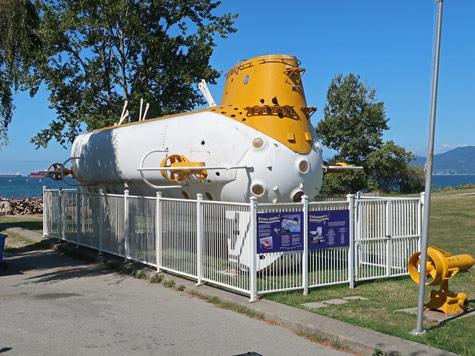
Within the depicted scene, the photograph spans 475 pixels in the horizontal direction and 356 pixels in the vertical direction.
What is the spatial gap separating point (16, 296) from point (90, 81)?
1947cm

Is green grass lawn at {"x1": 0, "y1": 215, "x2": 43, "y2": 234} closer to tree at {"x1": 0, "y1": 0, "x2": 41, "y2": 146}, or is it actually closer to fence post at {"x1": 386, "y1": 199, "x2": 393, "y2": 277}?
tree at {"x1": 0, "y1": 0, "x2": 41, "y2": 146}

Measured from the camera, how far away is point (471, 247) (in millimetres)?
16000

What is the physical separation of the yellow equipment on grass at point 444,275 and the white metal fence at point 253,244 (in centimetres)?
213

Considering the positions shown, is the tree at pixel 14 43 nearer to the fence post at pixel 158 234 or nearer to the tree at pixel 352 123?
the fence post at pixel 158 234

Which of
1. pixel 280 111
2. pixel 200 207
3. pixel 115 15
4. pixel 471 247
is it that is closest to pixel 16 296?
pixel 200 207

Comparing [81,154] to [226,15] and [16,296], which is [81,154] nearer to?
[16,296]

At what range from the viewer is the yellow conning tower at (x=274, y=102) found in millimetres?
11547

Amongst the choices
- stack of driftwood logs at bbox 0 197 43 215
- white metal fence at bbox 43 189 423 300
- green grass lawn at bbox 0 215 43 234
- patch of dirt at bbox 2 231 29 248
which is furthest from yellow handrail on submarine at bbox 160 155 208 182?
stack of driftwood logs at bbox 0 197 43 215

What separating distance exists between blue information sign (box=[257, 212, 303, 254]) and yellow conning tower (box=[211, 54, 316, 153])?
2.15m

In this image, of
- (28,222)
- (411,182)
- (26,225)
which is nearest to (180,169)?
(26,225)

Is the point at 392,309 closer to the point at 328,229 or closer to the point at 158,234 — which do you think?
the point at 328,229

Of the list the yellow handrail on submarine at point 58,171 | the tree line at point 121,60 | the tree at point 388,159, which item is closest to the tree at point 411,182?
the tree at point 388,159

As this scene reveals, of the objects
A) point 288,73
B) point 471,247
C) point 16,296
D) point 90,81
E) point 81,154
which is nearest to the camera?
point 16,296

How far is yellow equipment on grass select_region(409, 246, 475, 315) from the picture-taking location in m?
8.21
